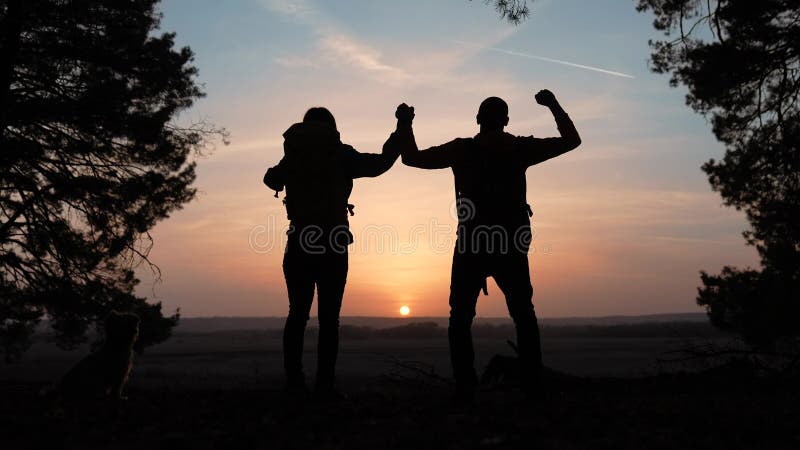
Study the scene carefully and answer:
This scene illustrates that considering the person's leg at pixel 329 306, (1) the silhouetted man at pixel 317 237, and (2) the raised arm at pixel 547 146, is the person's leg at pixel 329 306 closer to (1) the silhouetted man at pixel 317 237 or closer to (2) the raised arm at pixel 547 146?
(1) the silhouetted man at pixel 317 237

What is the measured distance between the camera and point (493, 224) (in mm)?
4770

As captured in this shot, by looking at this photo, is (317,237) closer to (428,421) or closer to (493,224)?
(493,224)

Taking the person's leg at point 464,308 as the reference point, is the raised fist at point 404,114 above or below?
above

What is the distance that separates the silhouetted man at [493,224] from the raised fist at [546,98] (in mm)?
193

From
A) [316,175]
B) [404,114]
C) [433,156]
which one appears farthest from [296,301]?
[404,114]

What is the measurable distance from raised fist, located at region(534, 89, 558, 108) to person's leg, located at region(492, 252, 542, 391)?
1142 mm

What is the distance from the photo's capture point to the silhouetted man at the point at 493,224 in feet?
15.6

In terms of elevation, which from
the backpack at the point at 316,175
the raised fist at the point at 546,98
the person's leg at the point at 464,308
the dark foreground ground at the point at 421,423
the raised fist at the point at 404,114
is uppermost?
the raised fist at the point at 546,98

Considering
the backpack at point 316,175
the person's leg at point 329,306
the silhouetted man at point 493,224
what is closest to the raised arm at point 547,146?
the silhouetted man at point 493,224

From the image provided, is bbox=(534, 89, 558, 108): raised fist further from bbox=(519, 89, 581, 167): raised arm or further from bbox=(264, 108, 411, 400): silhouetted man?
bbox=(264, 108, 411, 400): silhouetted man

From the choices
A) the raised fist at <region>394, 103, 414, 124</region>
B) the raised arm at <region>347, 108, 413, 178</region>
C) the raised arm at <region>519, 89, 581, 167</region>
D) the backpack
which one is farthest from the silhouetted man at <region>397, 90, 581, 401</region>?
the backpack

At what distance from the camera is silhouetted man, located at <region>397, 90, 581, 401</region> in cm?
475

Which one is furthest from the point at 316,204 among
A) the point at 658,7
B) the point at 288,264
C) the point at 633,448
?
the point at 658,7

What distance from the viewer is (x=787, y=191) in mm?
10398
